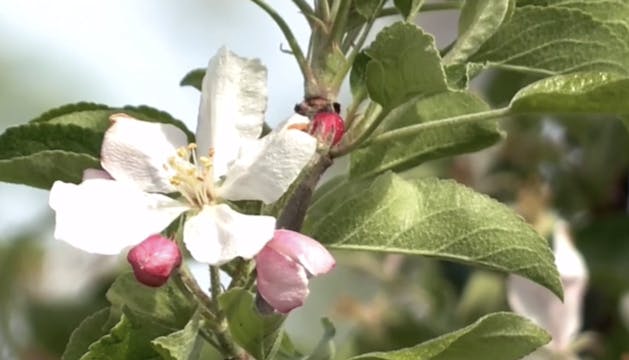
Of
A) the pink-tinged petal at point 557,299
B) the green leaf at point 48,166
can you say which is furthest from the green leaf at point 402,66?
the pink-tinged petal at point 557,299

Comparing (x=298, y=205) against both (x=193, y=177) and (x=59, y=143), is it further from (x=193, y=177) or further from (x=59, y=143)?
(x=59, y=143)

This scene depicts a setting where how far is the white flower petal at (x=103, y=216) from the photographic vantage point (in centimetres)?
108

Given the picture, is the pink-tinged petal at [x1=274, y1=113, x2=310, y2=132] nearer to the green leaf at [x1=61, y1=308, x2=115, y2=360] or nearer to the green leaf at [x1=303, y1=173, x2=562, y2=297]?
the green leaf at [x1=303, y1=173, x2=562, y2=297]

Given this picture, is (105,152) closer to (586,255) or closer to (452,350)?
(452,350)

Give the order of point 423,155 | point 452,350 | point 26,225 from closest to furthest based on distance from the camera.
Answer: point 452,350, point 423,155, point 26,225

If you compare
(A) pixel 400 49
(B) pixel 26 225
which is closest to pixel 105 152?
(A) pixel 400 49

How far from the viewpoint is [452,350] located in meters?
1.07

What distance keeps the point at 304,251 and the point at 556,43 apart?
1.18 ft

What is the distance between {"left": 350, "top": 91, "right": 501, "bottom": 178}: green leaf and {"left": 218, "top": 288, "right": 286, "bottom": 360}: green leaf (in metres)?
0.21

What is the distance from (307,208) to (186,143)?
12 cm

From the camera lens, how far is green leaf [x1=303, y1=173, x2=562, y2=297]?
1.15 m

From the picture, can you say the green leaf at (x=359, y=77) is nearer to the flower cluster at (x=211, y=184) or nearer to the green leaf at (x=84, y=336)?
the flower cluster at (x=211, y=184)

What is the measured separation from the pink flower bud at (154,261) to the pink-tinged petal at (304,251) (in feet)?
0.23

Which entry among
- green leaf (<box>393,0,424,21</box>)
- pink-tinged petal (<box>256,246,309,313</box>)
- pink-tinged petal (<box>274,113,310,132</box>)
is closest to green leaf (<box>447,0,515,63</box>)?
Answer: green leaf (<box>393,0,424,21</box>)
